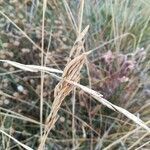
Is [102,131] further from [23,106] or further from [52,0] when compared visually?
[52,0]

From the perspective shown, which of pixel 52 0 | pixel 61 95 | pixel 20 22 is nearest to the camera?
pixel 61 95

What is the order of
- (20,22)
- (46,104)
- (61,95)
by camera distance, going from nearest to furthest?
(61,95) → (46,104) → (20,22)

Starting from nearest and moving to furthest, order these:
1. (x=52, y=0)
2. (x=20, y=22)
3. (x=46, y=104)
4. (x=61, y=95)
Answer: (x=61, y=95) < (x=46, y=104) < (x=20, y=22) < (x=52, y=0)

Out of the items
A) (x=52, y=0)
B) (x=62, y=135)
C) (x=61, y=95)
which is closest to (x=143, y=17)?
(x=52, y=0)

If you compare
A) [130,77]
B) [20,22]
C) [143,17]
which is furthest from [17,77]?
[143,17]

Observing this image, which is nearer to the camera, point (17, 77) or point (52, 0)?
point (17, 77)

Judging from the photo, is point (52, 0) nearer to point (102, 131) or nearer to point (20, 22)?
point (20, 22)

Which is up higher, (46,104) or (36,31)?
(36,31)

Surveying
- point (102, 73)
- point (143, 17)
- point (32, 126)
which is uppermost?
point (143, 17)

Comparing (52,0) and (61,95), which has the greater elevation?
(61,95)
